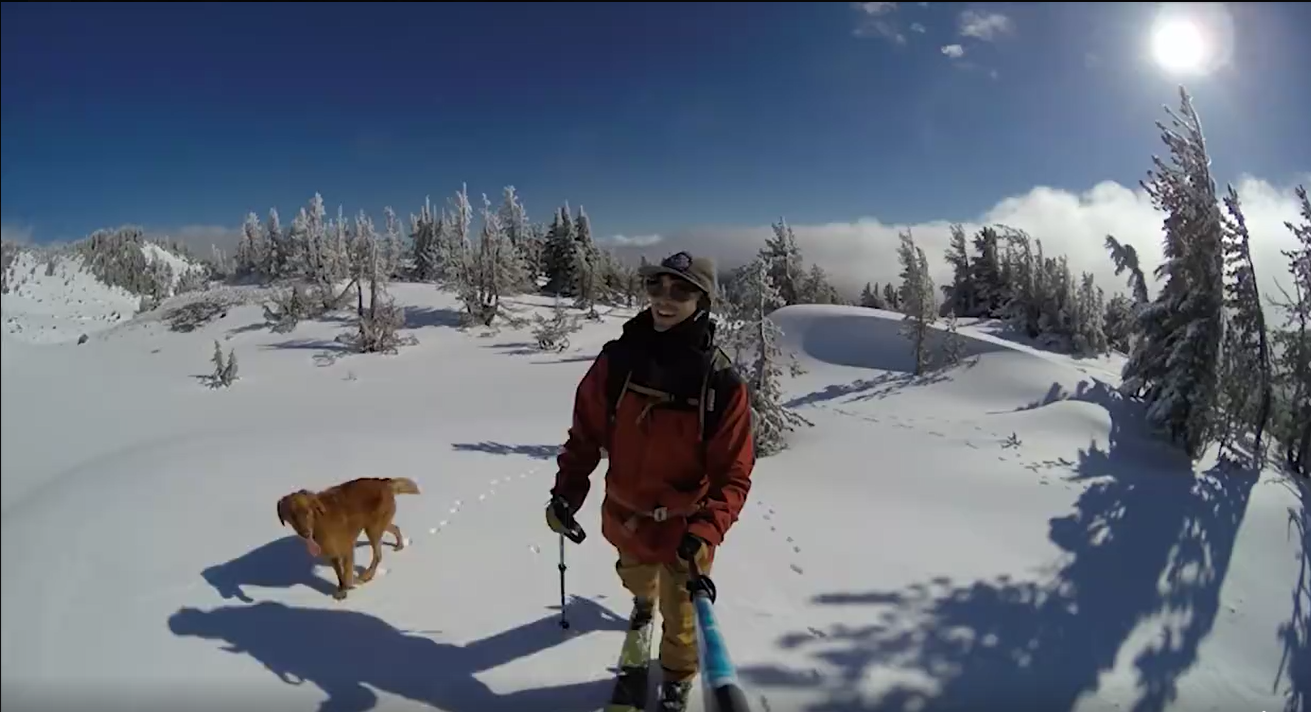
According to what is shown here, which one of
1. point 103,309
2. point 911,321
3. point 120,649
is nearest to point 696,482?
point 120,649

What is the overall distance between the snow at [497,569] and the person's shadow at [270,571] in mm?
15

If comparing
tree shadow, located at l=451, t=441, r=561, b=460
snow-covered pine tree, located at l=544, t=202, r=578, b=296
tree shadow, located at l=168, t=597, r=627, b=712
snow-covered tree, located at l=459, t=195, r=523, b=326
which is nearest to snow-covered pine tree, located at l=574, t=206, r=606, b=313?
snow-covered pine tree, located at l=544, t=202, r=578, b=296

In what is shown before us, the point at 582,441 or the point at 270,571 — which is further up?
the point at 582,441

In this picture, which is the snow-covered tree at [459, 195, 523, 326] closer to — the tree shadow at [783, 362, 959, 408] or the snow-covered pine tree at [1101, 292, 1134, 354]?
the tree shadow at [783, 362, 959, 408]

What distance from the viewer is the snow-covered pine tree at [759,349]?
856 centimetres

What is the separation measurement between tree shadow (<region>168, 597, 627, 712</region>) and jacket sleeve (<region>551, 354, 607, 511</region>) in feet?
2.96

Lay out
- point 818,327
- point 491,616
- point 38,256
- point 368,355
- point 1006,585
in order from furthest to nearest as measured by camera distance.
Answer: point 818,327 < point 368,355 < point 1006,585 < point 491,616 < point 38,256

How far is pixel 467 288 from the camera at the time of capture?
13625 millimetres

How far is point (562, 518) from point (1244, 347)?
22.4ft

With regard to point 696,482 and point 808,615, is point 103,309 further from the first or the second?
point 808,615

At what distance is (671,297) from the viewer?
2.19 metres

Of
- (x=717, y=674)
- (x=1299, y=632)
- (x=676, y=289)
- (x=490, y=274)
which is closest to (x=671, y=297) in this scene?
(x=676, y=289)

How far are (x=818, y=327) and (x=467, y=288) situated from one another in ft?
41.8

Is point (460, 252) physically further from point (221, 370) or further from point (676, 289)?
point (676, 289)
